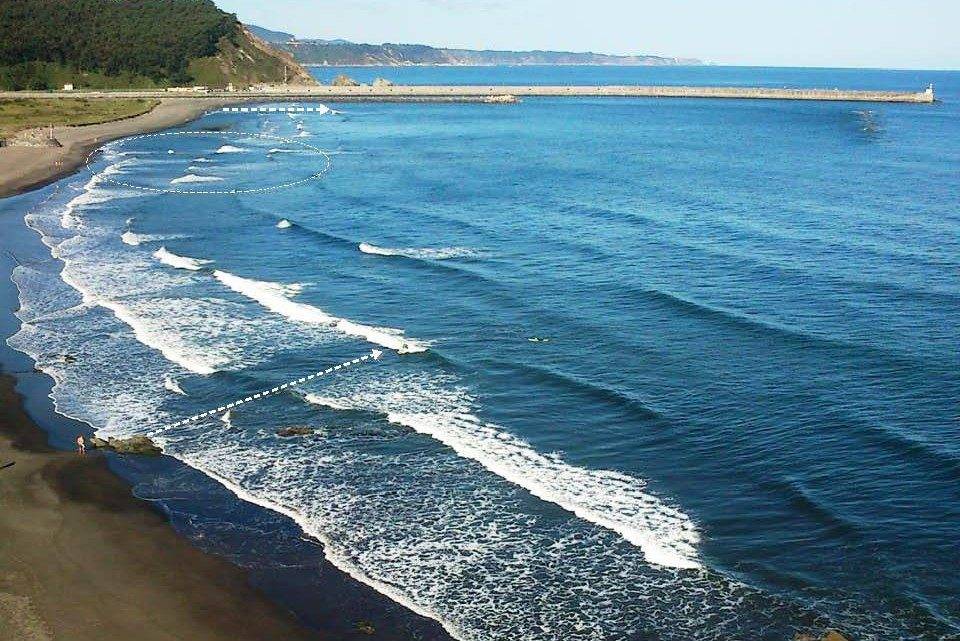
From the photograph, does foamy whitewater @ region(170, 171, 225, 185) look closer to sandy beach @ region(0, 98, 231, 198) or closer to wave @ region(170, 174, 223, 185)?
wave @ region(170, 174, 223, 185)

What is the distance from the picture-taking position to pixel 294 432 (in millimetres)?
32219

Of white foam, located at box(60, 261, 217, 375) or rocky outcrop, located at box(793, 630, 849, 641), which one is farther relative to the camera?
white foam, located at box(60, 261, 217, 375)

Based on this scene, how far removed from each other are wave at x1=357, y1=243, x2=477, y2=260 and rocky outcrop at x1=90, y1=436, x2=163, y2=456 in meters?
26.6

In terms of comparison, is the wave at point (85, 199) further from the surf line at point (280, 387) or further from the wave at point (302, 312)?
the surf line at point (280, 387)

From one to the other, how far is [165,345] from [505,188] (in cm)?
4516

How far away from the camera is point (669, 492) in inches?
1089

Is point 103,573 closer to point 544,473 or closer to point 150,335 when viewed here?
point 544,473

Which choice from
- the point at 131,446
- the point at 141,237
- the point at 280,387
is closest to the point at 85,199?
the point at 141,237

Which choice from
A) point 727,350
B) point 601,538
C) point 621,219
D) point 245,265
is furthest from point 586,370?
point 621,219

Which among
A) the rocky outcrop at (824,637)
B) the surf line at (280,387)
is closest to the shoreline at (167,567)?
the surf line at (280,387)

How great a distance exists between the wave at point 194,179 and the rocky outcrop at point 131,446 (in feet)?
190

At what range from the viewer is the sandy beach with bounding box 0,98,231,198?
278 feet

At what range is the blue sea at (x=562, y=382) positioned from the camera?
23.7 meters

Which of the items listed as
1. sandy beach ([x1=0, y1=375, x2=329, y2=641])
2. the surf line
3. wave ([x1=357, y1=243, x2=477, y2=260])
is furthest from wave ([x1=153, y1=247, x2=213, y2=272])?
sandy beach ([x1=0, y1=375, x2=329, y2=641])
